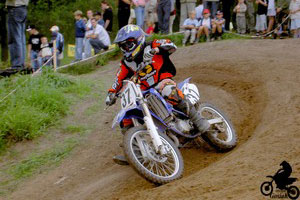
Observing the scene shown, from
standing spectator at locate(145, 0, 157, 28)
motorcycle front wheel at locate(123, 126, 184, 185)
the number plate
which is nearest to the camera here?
motorcycle front wheel at locate(123, 126, 184, 185)

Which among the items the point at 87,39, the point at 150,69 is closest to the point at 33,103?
the point at 150,69

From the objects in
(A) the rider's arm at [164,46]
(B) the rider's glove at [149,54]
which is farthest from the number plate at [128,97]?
(A) the rider's arm at [164,46]

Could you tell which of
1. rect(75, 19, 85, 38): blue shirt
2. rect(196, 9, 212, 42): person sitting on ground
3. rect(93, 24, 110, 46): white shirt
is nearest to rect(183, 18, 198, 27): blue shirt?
rect(196, 9, 212, 42): person sitting on ground

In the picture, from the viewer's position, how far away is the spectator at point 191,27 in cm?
1594

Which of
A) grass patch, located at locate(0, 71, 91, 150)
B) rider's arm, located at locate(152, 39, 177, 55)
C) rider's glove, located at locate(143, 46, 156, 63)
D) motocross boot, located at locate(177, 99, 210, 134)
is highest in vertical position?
rider's arm, located at locate(152, 39, 177, 55)

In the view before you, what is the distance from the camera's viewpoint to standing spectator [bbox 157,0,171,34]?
16406mm

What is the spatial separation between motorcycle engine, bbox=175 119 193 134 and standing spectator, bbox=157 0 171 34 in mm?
9613

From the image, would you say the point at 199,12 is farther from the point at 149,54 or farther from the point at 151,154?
the point at 151,154

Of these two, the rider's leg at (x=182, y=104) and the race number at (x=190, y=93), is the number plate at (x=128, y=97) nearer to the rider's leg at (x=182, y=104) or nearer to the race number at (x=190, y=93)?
the rider's leg at (x=182, y=104)

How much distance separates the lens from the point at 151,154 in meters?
6.37

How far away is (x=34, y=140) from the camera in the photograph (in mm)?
9664

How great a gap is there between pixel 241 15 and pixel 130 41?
10.3 m

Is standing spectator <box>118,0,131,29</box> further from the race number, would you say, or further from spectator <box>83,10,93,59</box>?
the race number

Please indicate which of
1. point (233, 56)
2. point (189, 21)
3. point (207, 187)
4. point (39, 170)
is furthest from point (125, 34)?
point (189, 21)
